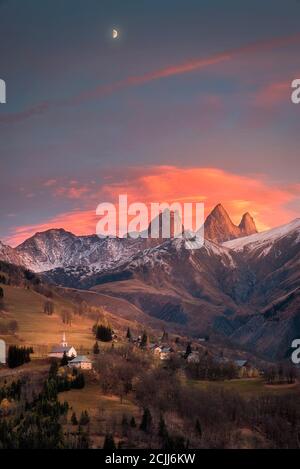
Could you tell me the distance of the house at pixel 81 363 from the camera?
173125 millimetres

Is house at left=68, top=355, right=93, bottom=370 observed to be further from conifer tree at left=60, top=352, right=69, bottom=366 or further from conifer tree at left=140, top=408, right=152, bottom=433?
conifer tree at left=140, top=408, right=152, bottom=433

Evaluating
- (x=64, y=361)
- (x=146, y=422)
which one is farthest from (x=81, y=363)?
(x=146, y=422)

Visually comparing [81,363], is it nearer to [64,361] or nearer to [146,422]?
[64,361]

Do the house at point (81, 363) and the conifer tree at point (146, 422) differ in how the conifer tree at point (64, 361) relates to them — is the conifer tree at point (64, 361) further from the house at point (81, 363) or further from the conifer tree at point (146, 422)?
the conifer tree at point (146, 422)

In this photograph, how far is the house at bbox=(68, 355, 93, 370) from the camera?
17312 centimetres

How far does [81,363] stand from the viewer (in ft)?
574

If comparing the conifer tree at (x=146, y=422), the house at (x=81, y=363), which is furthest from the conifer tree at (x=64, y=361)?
the conifer tree at (x=146, y=422)

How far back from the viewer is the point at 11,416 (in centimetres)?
13025

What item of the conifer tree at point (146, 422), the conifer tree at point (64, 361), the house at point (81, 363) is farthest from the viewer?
the conifer tree at point (64, 361)

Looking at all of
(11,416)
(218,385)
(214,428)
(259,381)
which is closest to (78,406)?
(11,416)

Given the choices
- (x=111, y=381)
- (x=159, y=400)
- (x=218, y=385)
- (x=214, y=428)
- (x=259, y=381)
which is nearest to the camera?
(x=214, y=428)

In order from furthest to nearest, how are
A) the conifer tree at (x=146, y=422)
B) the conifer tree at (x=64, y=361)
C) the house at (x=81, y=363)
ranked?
the conifer tree at (x=64, y=361) < the house at (x=81, y=363) < the conifer tree at (x=146, y=422)
